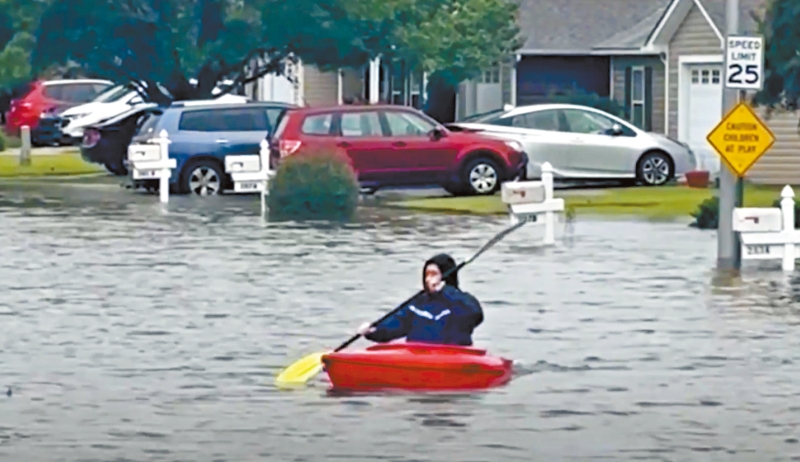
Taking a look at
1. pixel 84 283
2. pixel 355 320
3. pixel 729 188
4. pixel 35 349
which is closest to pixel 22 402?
pixel 35 349

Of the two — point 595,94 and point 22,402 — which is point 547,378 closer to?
point 22,402

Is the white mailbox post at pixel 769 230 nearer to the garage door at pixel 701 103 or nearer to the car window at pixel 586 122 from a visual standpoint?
the car window at pixel 586 122

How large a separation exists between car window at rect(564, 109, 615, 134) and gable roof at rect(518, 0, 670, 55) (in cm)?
1028

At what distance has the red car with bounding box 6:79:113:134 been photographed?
59531mm

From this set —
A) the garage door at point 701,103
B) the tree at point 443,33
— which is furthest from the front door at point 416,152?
the garage door at point 701,103

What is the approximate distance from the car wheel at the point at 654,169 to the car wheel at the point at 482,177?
3.20 metres

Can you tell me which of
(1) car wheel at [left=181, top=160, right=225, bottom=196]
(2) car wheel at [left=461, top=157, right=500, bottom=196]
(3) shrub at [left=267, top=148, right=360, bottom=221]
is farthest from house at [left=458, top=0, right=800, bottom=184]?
(3) shrub at [left=267, top=148, right=360, bottom=221]

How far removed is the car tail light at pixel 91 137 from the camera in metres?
42.9

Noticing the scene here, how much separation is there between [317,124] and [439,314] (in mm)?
20404

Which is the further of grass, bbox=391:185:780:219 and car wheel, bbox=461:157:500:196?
car wheel, bbox=461:157:500:196

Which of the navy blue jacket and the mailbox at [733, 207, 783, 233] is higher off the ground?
→ the mailbox at [733, 207, 783, 233]

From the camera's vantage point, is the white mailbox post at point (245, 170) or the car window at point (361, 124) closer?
the white mailbox post at point (245, 170)

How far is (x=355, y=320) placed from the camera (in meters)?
19.0

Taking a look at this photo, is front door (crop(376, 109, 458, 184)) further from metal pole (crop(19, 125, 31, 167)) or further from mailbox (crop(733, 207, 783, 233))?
metal pole (crop(19, 125, 31, 167))
